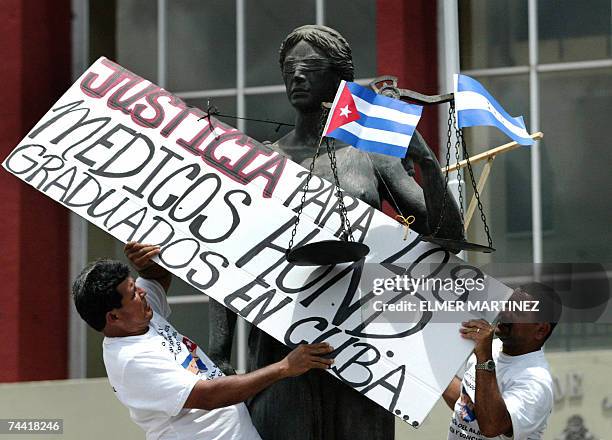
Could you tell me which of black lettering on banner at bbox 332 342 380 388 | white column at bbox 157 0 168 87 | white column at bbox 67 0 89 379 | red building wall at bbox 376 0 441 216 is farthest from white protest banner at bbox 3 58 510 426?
white column at bbox 67 0 89 379

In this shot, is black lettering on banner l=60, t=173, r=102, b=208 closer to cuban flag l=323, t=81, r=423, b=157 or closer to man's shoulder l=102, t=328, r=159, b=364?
man's shoulder l=102, t=328, r=159, b=364

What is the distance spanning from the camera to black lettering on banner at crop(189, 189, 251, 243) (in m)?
5.77

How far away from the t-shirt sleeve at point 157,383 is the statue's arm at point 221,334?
1.27ft

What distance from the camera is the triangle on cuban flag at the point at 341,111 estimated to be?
5.51 m

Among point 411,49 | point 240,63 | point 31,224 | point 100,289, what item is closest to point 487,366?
point 100,289

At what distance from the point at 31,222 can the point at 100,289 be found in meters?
6.44

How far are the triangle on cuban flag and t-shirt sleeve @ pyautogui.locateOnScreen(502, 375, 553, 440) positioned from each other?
1.22m

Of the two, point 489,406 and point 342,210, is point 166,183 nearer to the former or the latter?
point 342,210

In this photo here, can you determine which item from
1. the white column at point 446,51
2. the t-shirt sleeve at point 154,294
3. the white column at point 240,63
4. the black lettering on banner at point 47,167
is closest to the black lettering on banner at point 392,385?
the t-shirt sleeve at point 154,294

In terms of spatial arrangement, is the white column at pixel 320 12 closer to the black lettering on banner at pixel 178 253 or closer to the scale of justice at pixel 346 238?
the scale of justice at pixel 346 238

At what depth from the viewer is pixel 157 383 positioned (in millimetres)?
5457

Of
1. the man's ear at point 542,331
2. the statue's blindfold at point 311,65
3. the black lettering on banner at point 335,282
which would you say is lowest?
the man's ear at point 542,331

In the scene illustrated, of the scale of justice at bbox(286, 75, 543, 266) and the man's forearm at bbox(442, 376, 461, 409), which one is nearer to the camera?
the scale of justice at bbox(286, 75, 543, 266)

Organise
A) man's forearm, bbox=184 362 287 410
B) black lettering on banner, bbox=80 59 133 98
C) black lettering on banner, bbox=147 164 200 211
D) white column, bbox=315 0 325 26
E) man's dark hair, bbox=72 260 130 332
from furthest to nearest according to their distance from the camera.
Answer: white column, bbox=315 0 325 26
black lettering on banner, bbox=80 59 133 98
black lettering on banner, bbox=147 164 200 211
man's dark hair, bbox=72 260 130 332
man's forearm, bbox=184 362 287 410
